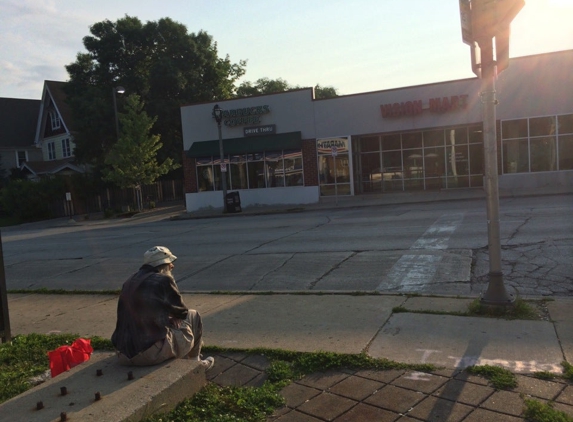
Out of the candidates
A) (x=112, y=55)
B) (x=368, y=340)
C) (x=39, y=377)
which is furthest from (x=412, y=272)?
(x=112, y=55)

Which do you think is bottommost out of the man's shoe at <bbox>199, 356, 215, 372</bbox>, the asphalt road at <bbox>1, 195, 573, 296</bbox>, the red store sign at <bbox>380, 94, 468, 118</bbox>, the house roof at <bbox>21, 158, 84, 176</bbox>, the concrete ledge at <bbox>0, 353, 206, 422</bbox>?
the asphalt road at <bbox>1, 195, 573, 296</bbox>

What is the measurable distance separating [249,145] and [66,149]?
2571 centimetres

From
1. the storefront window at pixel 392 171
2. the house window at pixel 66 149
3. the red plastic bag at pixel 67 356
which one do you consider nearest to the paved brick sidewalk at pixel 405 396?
the red plastic bag at pixel 67 356

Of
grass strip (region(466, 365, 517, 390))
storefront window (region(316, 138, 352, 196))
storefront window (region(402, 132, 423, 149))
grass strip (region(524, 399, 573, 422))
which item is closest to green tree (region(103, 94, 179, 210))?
storefront window (region(316, 138, 352, 196))

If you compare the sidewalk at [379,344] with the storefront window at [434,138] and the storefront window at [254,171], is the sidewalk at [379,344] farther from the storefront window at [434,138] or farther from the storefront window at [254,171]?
the storefront window at [434,138]

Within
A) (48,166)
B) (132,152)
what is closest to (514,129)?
(132,152)

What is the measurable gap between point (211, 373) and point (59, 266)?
9.52 meters

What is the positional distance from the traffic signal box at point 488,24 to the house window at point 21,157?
52.4 metres

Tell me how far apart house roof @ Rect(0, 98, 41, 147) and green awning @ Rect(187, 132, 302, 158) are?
2886 centimetres

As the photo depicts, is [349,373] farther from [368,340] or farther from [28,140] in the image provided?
[28,140]

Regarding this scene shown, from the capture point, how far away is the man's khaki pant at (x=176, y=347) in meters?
4.38

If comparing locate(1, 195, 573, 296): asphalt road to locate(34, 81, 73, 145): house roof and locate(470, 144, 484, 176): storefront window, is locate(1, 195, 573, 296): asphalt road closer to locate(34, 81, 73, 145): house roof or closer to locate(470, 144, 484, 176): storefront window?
locate(470, 144, 484, 176): storefront window

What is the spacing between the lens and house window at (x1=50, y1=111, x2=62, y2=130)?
1855 inches

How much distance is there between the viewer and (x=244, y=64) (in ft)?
161
